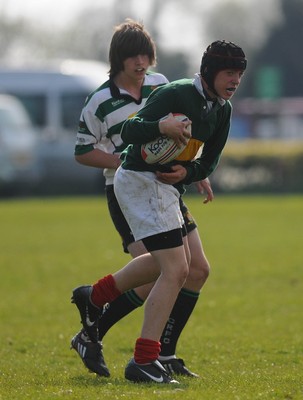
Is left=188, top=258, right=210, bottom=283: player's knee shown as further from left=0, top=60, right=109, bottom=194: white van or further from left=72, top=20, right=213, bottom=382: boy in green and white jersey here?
left=0, top=60, right=109, bottom=194: white van

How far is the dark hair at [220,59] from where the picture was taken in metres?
6.77

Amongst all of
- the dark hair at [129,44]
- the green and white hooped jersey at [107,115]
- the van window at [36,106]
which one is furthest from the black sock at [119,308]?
the van window at [36,106]

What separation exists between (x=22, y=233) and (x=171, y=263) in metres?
14.9

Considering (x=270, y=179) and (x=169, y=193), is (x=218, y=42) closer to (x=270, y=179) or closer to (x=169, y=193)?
(x=169, y=193)

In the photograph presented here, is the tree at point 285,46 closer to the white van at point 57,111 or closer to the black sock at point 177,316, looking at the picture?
the white van at point 57,111

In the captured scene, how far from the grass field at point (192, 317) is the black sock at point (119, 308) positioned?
1.02 feet

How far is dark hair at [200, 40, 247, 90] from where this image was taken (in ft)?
22.2

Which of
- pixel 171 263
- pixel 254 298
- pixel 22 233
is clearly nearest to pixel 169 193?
pixel 171 263

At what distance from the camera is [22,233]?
71.0 feet

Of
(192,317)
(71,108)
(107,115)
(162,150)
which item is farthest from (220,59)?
(71,108)

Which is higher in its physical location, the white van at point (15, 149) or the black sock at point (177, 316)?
the black sock at point (177, 316)

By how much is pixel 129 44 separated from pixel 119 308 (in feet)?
5.36

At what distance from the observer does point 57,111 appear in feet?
114

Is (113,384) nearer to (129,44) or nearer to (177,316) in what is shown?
(177,316)
